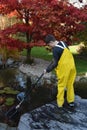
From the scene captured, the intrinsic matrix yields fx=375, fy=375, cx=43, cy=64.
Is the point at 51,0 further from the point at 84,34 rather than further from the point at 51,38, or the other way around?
the point at 51,38

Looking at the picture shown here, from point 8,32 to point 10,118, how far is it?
4214 millimetres

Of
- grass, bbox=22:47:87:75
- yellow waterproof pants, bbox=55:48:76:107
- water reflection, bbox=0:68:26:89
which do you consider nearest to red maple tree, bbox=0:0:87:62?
water reflection, bbox=0:68:26:89

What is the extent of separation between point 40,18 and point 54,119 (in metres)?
5.18

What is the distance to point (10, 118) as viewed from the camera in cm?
952

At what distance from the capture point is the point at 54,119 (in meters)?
8.69

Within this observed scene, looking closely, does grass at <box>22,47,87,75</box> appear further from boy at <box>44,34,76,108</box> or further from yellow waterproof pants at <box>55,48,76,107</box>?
boy at <box>44,34,76,108</box>

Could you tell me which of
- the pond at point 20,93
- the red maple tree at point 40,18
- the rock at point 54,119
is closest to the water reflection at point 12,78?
the pond at point 20,93

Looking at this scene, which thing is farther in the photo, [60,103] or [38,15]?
[38,15]

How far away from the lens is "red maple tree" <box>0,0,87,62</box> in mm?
12797

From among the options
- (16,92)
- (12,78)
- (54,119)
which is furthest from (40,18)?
(54,119)

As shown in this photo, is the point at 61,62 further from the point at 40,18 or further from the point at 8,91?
the point at 40,18

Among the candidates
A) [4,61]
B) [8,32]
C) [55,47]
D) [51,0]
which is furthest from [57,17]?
[55,47]

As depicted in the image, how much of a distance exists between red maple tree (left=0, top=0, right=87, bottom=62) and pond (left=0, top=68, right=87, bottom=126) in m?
1.10

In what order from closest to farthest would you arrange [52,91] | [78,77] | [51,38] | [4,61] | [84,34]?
1. [51,38]
2. [52,91]
3. [78,77]
4. [4,61]
5. [84,34]
